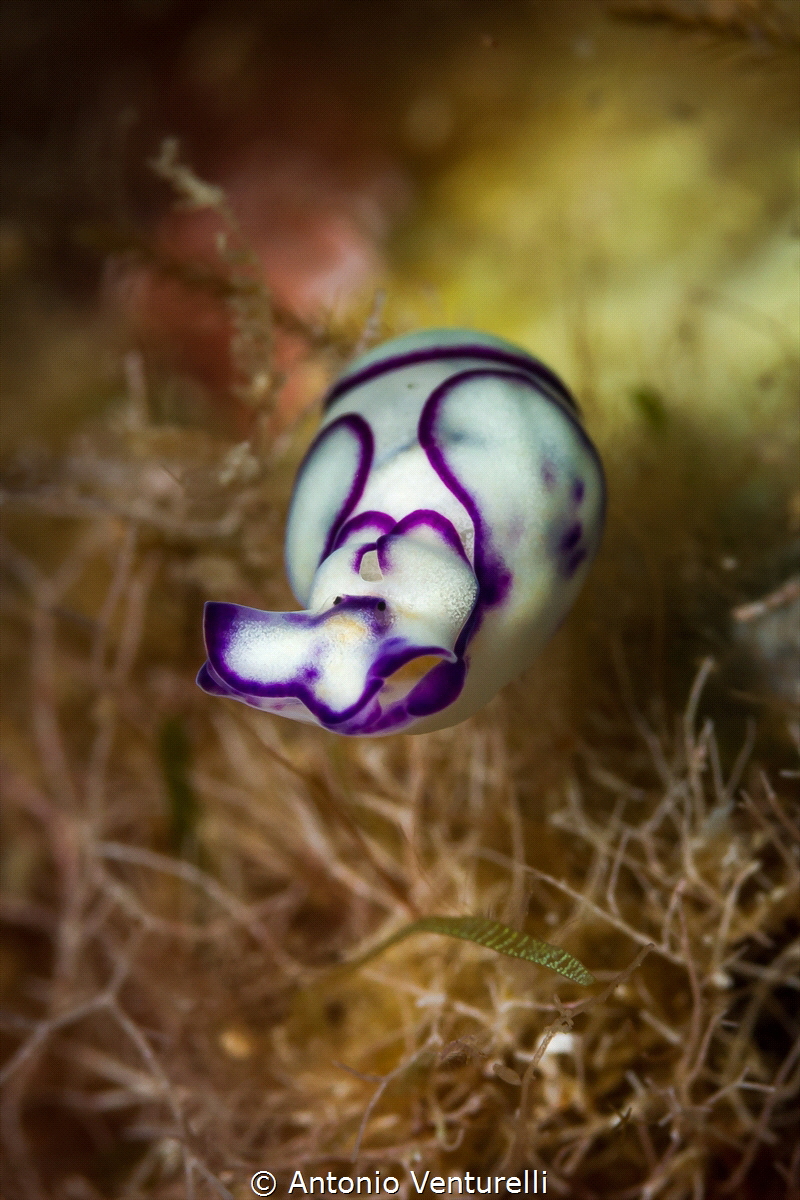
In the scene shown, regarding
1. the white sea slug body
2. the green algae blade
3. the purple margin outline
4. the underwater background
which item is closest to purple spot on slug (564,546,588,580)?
the white sea slug body

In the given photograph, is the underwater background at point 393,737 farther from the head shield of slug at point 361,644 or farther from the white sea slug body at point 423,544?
the head shield of slug at point 361,644

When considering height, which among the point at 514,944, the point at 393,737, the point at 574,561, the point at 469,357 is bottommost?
the point at 393,737

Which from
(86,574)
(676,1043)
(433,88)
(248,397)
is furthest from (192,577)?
(433,88)

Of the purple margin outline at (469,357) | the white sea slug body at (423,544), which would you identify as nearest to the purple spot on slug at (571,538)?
the white sea slug body at (423,544)

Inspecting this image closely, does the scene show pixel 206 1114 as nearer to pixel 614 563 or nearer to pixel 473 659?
pixel 473 659

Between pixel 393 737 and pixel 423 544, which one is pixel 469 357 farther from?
pixel 393 737

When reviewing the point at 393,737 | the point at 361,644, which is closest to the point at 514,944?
the point at 361,644
